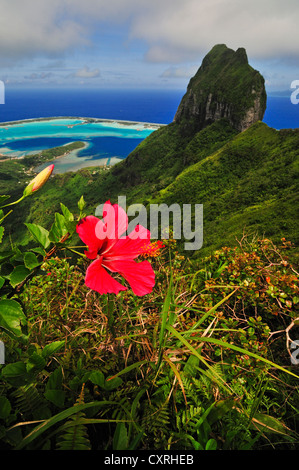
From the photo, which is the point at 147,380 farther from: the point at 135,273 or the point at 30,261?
the point at 30,261

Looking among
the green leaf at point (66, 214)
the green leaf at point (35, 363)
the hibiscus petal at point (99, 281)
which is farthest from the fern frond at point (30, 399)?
the green leaf at point (66, 214)

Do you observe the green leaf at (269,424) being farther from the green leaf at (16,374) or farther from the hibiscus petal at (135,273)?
the green leaf at (16,374)

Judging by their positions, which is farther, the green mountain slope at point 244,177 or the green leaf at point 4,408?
the green mountain slope at point 244,177

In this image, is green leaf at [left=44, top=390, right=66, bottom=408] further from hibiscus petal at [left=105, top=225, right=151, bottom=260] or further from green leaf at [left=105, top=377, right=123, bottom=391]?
hibiscus petal at [left=105, top=225, right=151, bottom=260]

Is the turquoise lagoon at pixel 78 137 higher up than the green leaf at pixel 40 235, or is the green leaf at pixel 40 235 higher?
the turquoise lagoon at pixel 78 137

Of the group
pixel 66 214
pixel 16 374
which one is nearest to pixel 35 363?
pixel 16 374

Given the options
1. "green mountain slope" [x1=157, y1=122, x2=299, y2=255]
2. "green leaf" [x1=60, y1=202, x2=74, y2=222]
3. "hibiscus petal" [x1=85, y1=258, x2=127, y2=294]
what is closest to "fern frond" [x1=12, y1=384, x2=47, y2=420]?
"hibiscus petal" [x1=85, y1=258, x2=127, y2=294]


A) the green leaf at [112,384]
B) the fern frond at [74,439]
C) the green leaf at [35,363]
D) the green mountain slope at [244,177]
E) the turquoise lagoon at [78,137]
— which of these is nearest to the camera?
the fern frond at [74,439]
